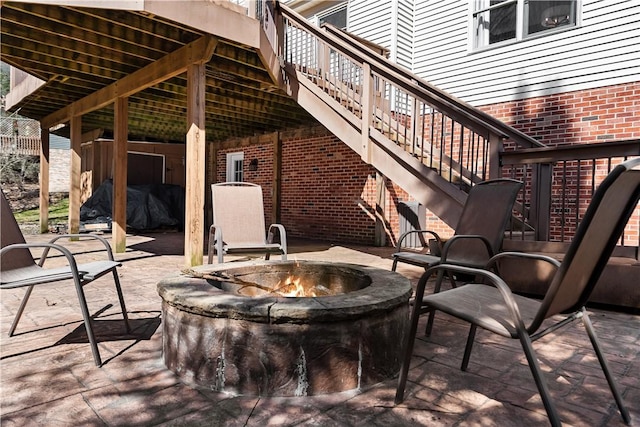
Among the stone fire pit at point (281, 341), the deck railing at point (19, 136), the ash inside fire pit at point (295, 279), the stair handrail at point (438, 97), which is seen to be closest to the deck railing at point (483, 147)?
the stair handrail at point (438, 97)

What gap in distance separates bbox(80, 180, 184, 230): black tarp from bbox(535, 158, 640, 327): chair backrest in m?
9.97

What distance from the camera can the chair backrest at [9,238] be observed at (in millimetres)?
2268

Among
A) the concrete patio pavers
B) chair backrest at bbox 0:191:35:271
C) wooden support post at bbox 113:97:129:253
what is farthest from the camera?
wooden support post at bbox 113:97:129:253

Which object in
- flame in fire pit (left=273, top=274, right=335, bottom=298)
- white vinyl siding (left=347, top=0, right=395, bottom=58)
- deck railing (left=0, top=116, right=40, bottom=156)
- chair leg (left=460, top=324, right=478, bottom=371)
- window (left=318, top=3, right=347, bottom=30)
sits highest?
window (left=318, top=3, right=347, bottom=30)

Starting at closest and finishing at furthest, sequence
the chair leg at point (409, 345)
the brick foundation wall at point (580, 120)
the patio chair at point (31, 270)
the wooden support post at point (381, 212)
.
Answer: the chair leg at point (409, 345), the patio chair at point (31, 270), the brick foundation wall at point (580, 120), the wooden support post at point (381, 212)

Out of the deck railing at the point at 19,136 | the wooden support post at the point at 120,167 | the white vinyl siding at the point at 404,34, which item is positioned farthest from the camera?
the deck railing at the point at 19,136

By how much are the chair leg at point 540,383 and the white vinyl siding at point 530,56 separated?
5.18m

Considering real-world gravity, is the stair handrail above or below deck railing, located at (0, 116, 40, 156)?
below

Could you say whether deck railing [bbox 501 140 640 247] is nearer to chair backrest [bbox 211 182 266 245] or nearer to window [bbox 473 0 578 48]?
window [bbox 473 0 578 48]

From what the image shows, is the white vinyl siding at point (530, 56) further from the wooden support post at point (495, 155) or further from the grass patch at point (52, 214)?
the grass patch at point (52, 214)

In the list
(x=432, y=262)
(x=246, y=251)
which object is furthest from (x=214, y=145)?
(x=432, y=262)

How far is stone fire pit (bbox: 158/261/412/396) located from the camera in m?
1.76

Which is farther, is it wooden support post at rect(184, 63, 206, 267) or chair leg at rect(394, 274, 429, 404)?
wooden support post at rect(184, 63, 206, 267)

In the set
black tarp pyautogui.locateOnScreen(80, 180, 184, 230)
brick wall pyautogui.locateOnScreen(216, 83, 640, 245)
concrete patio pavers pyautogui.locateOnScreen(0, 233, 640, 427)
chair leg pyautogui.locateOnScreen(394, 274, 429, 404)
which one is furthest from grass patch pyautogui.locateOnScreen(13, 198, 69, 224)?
chair leg pyautogui.locateOnScreen(394, 274, 429, 404)
